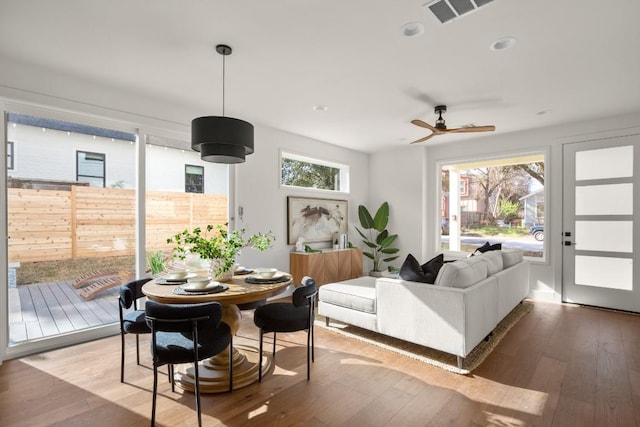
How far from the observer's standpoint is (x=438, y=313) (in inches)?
112

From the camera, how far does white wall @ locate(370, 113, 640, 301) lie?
480 cm

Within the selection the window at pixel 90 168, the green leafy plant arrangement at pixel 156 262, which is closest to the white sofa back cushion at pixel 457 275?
the green leafy plant arrangement at pixel 156 262

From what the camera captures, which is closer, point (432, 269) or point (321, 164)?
point (432, 269)

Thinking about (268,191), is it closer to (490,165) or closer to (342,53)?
(342,53)

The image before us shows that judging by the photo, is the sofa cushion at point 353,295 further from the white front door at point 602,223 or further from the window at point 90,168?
the white front door at point 602,223

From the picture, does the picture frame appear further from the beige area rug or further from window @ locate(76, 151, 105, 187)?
window @ locate(76, 151, 105, 187)

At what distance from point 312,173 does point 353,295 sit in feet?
9.88

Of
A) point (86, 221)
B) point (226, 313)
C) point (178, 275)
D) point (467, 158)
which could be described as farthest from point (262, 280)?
point (467, 158)

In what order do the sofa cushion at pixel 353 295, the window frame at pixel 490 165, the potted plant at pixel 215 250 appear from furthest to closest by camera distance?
the window frame at pixel 490 165 < the sofa cushion at pixel 353 295 < the potted plant at pixel 215 250

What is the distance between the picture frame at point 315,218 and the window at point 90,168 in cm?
257

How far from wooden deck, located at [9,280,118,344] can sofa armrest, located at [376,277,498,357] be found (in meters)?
2.95

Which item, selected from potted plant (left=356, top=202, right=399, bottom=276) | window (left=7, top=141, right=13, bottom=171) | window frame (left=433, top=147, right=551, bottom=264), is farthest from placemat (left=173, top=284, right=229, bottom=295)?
window frame (left=433, top=147, right=551, bottom=264)

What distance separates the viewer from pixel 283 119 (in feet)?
15.3

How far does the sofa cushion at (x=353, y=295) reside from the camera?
338 cm
